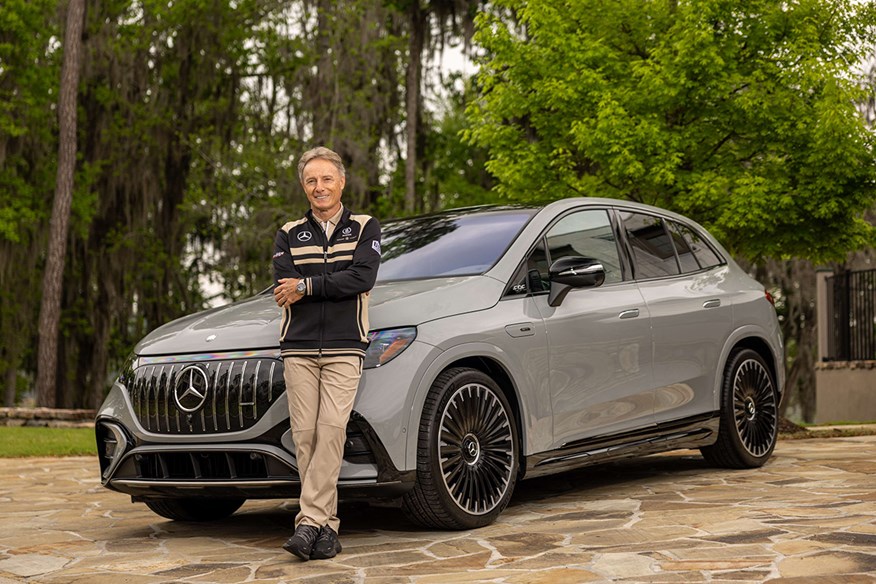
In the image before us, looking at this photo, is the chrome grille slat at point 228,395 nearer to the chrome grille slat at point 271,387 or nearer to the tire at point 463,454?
the chrome grille slat at point 271,387

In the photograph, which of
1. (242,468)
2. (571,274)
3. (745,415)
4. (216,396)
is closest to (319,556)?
(242,468)

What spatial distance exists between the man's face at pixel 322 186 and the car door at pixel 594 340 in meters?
1.45

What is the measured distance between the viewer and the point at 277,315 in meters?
6.34

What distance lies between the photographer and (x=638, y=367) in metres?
7.50

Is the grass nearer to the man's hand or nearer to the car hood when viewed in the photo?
the car hood

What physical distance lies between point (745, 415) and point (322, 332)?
4.01 meters

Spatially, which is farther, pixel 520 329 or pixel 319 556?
pixel 520 329

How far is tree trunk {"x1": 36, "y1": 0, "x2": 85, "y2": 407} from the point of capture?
2527 centimetres

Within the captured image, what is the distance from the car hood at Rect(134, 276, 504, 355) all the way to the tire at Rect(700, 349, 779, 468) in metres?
2.54

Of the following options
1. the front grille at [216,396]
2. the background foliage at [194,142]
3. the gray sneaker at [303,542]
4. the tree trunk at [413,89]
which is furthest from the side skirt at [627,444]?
the tree trunk at [413,89]

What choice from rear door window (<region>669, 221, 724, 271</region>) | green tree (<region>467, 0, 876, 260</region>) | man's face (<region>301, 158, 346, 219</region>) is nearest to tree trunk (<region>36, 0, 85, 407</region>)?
green tree (<region>467, 0, 876, 260</region>)

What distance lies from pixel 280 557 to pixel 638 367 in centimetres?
273

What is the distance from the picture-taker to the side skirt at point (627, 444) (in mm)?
6785

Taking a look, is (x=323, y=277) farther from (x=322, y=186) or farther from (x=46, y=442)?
(x=46, y=442)
